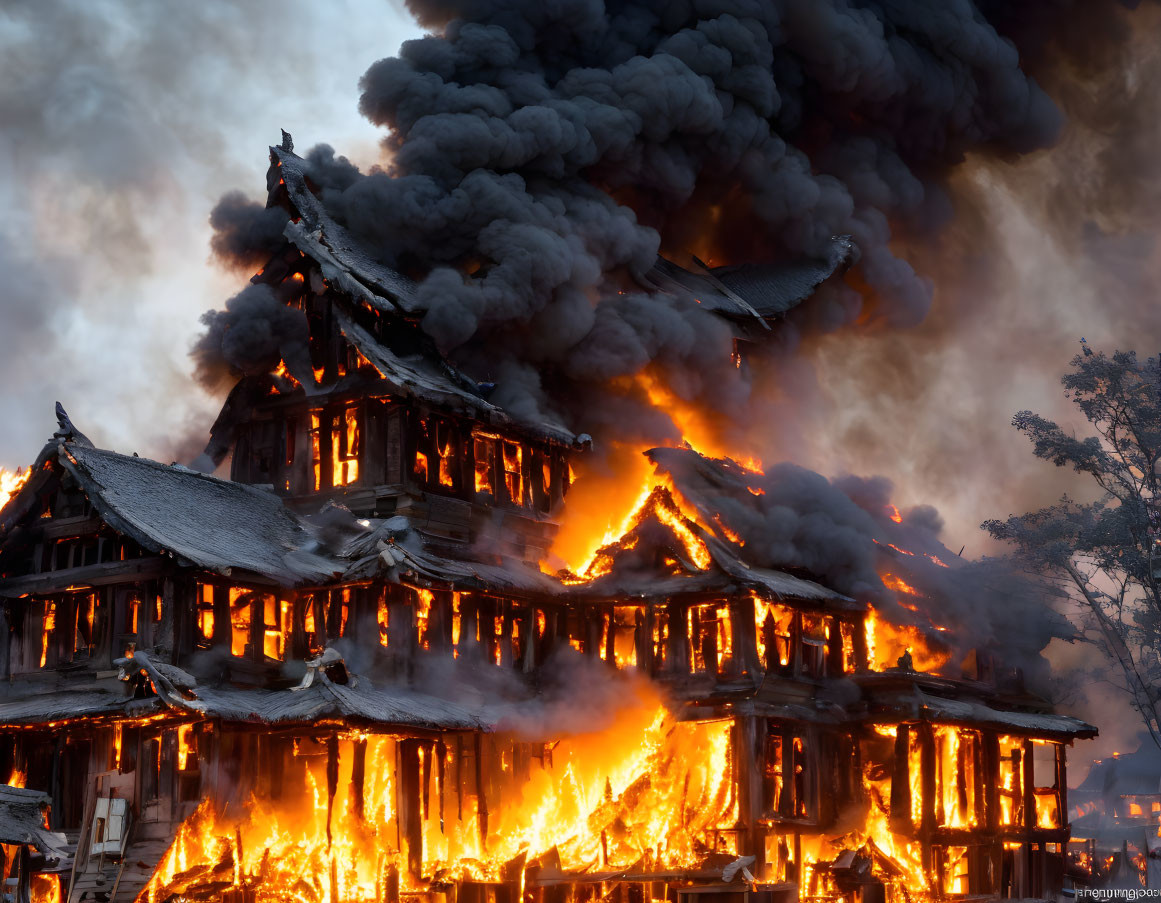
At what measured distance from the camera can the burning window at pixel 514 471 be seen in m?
51.8

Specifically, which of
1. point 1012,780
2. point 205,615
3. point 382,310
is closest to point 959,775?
point 1012,780

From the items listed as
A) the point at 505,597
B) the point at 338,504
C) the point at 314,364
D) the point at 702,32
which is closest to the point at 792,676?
the point at 505,597

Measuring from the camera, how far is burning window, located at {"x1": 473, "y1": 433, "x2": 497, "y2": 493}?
51.2 meters

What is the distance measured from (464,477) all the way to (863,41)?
87.8ft

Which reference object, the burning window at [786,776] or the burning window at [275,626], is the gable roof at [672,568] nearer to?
the burning window at [786,776]

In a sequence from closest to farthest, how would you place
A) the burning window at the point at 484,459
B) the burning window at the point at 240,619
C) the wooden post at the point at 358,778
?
the wooden post at the point at 358,778 < the burning window at the point at 240,619 < the burning window at the point at 484,459

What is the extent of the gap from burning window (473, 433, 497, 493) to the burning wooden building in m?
0.08

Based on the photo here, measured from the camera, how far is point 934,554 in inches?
2174

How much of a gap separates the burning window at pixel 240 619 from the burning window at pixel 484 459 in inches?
357

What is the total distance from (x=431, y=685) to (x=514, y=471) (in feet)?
30.5

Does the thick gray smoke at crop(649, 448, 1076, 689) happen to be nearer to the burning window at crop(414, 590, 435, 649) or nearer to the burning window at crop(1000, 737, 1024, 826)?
the burning window at crop(1000, 737, 1024, 826)

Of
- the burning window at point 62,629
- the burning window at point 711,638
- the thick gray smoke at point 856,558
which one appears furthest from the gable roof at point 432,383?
the burning window at point 62,629

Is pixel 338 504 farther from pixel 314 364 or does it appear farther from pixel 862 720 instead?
pixel 862 720

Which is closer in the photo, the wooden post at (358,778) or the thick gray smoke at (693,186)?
the wooden post at (358,778)
